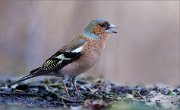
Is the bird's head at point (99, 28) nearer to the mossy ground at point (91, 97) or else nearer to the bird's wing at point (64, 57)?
the bird's wing at point (64, 57)

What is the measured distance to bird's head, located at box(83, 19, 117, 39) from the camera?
759cm

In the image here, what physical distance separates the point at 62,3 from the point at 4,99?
9.91 m

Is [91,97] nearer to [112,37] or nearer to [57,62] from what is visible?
[57,62]

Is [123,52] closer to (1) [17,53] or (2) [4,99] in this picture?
(1) [17,53]

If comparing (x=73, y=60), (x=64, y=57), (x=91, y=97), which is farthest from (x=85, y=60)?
(x=91, y=97)

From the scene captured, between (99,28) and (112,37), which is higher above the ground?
(112,37)

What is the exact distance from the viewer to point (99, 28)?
7.67 metres

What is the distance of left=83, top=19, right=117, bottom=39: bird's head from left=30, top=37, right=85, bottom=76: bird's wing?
0.41 m

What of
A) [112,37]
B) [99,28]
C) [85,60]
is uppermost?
[112,37]

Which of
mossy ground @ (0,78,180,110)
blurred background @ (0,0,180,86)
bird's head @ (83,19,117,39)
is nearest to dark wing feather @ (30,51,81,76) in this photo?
mossy ground @ (0,78,180,110)

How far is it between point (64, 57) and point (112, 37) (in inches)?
340

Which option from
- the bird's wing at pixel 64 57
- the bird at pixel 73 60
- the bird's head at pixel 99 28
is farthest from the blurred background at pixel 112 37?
the bird's wing at pixel 64 57

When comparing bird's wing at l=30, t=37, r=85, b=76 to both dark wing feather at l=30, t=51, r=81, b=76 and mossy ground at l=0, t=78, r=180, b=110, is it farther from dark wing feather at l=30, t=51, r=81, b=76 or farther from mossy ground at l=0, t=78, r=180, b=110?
mossy ground at l=0, t=78, r=180, b=110

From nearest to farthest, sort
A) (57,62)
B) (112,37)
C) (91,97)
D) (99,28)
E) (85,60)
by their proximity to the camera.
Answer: (91,97), (85,60), (57,62), (99,28), (112,37)
